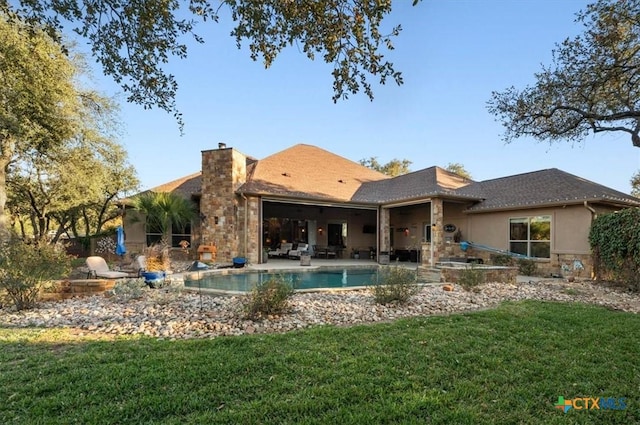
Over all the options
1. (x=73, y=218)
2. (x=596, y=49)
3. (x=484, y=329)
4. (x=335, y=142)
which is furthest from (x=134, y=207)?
(x=596, y=49)

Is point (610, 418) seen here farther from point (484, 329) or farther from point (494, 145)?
point (494, 145)

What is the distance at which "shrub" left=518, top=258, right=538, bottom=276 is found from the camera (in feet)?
42.5

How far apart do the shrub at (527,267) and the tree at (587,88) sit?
15.7ft

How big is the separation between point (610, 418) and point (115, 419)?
12.6 feet

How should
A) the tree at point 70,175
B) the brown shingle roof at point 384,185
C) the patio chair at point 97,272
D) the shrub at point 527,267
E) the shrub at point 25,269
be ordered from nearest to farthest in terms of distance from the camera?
1. the shrub at point 25,269
2. the patio chair at point 97,272
3. the shrub at point 527,267
4. the brown shingle roof at point 384,185
5. the tree at point 70,175

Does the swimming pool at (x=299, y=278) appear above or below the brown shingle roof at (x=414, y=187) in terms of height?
below

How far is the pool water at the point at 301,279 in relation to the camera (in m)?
9.88

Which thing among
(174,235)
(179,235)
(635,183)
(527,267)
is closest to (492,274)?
(527,267)

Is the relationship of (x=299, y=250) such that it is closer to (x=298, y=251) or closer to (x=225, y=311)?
(x=298, y=251)

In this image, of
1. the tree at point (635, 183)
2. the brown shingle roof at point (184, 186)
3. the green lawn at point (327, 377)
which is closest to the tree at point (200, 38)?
the green lawn at point (327, 377)

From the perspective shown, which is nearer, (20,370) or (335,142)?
(20,370)

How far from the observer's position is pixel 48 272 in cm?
669

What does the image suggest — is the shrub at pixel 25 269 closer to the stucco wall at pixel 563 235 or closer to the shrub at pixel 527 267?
the shrub at pixel 527 267

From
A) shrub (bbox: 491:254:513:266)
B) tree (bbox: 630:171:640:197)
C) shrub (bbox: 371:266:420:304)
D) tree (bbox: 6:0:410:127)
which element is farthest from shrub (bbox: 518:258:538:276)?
tree (bbox: 630:171:640:197)
